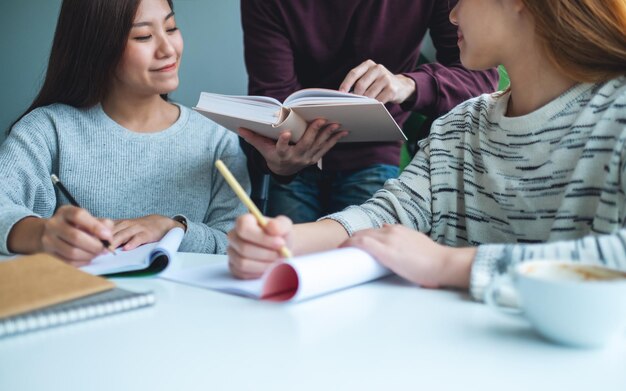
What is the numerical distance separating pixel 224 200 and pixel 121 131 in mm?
303

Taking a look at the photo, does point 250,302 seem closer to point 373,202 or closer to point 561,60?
point 373,202

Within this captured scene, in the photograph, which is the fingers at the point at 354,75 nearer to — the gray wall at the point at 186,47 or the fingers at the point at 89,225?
the fingers at the point at 89,225

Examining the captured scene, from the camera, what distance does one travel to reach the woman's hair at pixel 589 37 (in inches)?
43.0

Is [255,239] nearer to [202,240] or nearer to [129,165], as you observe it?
[202,240]

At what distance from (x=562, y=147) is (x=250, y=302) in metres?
0.57

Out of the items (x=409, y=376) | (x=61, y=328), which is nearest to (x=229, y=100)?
(x=61, y=328)

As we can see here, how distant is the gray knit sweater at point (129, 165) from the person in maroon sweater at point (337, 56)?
0.13m

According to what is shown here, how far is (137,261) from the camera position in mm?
1045

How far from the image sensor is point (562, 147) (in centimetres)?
111

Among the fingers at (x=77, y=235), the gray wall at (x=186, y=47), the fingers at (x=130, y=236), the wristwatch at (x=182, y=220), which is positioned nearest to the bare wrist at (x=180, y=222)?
the wristwatch at (x=182, y=220)

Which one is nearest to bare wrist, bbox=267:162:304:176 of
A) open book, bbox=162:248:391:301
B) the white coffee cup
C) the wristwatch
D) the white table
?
the wristwatch

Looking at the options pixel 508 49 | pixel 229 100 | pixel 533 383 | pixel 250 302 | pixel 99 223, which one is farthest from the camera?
pixel 229 100

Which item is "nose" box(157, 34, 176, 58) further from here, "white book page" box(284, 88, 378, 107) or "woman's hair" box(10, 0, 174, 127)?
"white book page" box(284, 88, 378, 107)

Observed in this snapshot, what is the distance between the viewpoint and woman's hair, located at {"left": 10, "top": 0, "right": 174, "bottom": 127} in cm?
168
